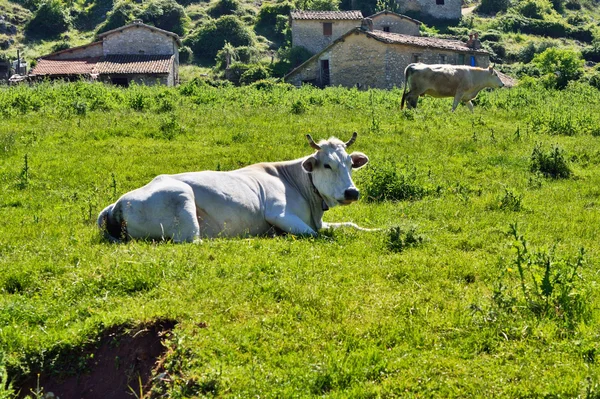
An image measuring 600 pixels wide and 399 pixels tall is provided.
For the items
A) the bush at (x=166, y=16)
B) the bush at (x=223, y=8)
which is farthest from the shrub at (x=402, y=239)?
the bush at (x=223, y=8)

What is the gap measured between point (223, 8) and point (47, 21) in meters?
20.9

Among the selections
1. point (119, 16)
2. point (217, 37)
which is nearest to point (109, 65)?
point (217, 37)

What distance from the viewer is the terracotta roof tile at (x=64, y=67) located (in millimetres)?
49031

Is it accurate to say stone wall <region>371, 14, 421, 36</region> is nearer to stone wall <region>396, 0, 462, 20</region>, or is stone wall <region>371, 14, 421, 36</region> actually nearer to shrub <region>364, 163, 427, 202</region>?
stone wall <region>396, 0, 462, 20</region>

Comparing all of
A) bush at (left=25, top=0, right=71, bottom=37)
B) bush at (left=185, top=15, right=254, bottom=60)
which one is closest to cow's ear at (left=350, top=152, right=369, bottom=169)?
bush at (left=185, top=15, right=254, bottom=60)

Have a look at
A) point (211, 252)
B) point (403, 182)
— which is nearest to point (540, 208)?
point (403, 182)

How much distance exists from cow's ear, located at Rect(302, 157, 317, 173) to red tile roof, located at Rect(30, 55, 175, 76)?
3962 cm

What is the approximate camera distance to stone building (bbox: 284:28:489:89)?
4631 cm

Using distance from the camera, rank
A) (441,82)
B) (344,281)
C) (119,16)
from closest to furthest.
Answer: (344,281) < (441,82) < (119,16)

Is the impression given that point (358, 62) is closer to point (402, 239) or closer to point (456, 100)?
point (456, 100)

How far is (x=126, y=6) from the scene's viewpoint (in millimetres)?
81688

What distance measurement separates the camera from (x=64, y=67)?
5072cm

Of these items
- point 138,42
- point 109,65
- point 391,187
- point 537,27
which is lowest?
point 537,27

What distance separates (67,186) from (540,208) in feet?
27.0
